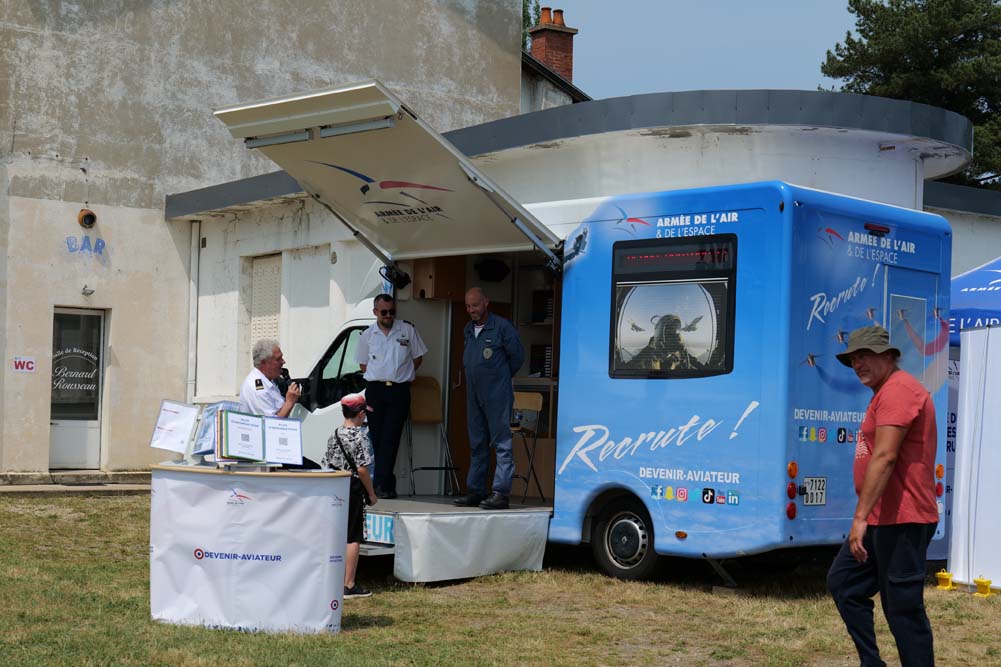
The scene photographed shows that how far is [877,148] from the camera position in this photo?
40.5 ft

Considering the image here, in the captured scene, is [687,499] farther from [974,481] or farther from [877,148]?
[877,148]

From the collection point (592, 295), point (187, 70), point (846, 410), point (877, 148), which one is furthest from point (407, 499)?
point (187, 70)

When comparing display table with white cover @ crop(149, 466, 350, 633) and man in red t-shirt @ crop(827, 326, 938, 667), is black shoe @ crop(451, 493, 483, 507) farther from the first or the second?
man in red t-shirt @ crop(827, 326, 938, 667)

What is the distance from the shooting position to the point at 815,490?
8969mm

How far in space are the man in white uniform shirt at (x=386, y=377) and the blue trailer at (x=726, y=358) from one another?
4.87 ft

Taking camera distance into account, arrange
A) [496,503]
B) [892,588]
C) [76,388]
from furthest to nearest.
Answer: [76,388], [496,503], [892,588]

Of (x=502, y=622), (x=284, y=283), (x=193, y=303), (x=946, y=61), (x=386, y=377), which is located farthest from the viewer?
(x=946, y=61)

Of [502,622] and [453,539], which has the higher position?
[453,539]

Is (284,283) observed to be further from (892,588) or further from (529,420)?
(892,588)

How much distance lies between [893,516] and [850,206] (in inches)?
149

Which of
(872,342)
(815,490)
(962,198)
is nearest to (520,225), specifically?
(815,490)

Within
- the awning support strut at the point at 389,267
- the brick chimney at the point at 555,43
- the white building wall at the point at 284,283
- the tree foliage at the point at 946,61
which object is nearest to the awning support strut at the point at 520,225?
the awning support strut at the point at 389,267

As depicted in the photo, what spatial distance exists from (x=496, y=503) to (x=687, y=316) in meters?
2.08

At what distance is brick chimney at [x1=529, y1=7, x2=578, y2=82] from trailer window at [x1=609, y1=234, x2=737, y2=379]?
60.2 ft
